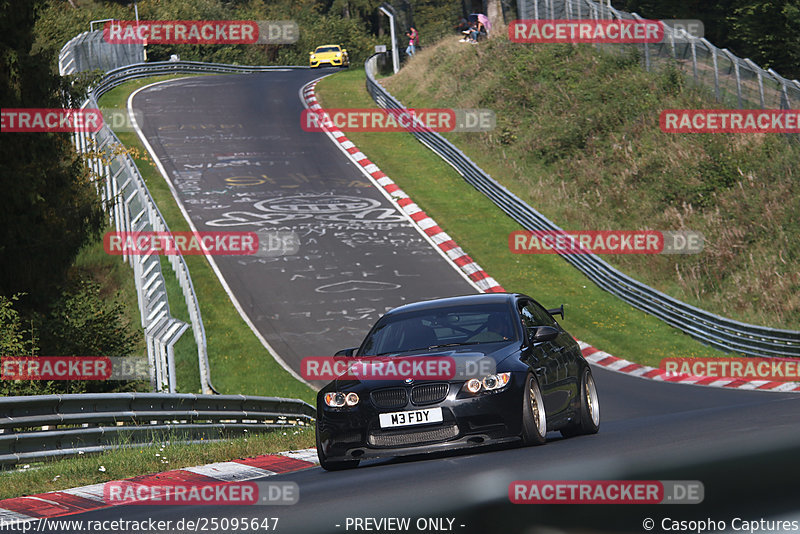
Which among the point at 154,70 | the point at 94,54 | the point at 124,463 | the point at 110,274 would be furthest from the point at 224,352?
the point at 154,70

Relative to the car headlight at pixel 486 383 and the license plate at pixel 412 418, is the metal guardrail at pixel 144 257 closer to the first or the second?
the license plate at pixel 412 418

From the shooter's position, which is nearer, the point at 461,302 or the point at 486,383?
the point at 486,383

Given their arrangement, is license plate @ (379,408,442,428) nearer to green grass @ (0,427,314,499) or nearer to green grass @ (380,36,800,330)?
green grass @ (0,427,314,499)

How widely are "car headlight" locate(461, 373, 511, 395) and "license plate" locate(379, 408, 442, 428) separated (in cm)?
31

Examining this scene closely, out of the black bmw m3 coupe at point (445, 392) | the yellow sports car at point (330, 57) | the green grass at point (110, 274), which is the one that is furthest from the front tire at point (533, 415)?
the yellow sports car at point (330, 57)

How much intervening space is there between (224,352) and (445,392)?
15.5 m

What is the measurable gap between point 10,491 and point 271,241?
2278 cm

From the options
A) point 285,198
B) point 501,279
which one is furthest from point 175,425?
point 285,198

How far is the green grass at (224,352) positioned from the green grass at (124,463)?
962 cm

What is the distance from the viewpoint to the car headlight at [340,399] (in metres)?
8.62

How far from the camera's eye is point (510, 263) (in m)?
30.1

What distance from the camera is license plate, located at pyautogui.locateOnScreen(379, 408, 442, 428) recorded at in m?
8.39

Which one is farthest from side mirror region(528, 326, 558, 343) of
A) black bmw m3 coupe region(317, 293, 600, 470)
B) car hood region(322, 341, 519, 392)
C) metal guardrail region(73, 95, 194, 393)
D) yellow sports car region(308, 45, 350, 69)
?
yellow sports car region(308, 45, 350, 69)

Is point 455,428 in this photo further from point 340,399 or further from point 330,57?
point 330,57
